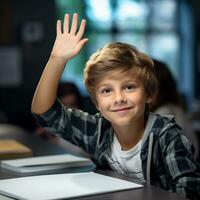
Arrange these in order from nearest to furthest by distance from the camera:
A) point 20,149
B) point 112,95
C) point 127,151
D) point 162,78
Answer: point 112,95, point 127,151, point 20,149, point 162,78

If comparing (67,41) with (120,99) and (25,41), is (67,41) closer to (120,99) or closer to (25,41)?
(120,99)

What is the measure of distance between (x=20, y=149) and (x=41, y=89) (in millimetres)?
496

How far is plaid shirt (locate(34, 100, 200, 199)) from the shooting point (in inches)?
49.7

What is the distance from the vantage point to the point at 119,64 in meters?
1.33

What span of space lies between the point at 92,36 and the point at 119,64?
4.61 meters

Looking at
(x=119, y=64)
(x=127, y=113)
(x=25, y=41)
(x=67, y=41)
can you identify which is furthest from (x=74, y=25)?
(x=25, y=41)

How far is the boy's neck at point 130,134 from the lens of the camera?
1.41m

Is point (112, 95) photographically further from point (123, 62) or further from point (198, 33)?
point (198, 33)

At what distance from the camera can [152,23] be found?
6.34 m

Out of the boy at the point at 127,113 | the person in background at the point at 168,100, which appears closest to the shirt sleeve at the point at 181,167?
the boy at the point at 127,113

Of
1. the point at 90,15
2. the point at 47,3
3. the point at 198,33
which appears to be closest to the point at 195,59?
the point at 198,33

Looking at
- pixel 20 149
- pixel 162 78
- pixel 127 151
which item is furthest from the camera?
pixel 162 78

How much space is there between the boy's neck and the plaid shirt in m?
0.05

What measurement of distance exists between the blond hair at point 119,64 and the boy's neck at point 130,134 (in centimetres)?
10
